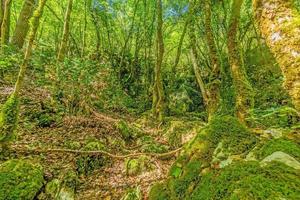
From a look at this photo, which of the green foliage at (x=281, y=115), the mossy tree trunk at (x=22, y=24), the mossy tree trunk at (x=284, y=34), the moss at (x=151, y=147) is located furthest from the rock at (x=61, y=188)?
the mossy tree trunk at (x=22, y=24)

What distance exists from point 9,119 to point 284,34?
16.5 ft

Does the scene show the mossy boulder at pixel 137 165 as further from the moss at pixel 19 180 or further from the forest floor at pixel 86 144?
the moss at pixel 19 180

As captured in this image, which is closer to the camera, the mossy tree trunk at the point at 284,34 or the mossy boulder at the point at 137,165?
the mossy tree trunk at the point at 284,34

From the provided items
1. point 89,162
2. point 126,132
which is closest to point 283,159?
→ point 89,162

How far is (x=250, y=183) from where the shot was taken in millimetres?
2416

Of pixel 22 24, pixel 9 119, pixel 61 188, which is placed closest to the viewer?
pixel 61 188

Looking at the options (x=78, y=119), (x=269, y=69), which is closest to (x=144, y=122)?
(x=78, y=119)

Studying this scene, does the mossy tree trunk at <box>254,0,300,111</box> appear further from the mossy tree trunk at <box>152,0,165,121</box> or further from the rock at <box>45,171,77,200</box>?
the mossy tree trunk at <box>152,0,165,121</box>

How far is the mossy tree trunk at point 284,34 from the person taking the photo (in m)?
2.17

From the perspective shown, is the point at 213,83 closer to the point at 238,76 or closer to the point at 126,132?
the point at 238,76

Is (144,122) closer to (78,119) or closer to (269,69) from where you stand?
(78,119)

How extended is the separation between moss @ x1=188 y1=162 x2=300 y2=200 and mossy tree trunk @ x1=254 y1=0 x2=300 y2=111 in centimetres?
67

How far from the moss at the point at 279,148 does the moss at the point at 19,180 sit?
11.8ft

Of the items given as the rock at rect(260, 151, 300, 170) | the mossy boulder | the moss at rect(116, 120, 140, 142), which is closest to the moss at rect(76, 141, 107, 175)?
the mossy boulder
